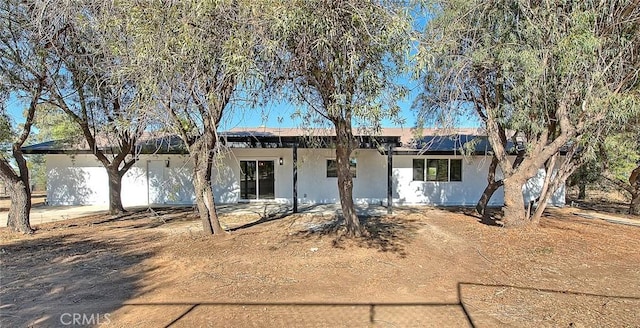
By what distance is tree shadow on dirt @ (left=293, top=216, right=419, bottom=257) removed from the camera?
738 cm

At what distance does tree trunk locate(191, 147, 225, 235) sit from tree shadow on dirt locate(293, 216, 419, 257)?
6.71 feet

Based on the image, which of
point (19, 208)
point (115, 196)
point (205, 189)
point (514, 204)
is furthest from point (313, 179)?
point (19, 208)

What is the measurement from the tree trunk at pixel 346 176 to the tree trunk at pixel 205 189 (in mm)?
2856

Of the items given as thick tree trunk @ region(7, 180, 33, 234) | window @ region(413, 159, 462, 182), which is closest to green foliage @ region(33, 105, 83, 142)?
thick tree trunk @ region(7, 180, 33, 234)

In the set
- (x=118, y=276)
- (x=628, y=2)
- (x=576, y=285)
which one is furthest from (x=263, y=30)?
(x=628, y=2)

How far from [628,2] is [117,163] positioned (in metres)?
13.9

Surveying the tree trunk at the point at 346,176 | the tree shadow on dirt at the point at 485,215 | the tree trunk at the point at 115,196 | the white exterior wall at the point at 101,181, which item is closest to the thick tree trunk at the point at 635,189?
the tree shadow on dirt at the point at 485,215

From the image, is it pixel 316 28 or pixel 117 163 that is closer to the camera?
pixel 316 28

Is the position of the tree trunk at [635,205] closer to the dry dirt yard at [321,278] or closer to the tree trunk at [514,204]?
the dry dirt yard at [321,278]

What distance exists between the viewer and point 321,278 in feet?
17.6

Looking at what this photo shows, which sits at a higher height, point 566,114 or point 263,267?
point 566,114

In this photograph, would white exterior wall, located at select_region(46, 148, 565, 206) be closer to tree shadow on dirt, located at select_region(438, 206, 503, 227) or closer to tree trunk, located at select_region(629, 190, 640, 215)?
tree shadow on dirt, located at select_region(438, 206, 503, 227)

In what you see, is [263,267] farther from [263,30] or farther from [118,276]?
[263,30]

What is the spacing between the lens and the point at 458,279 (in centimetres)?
532
